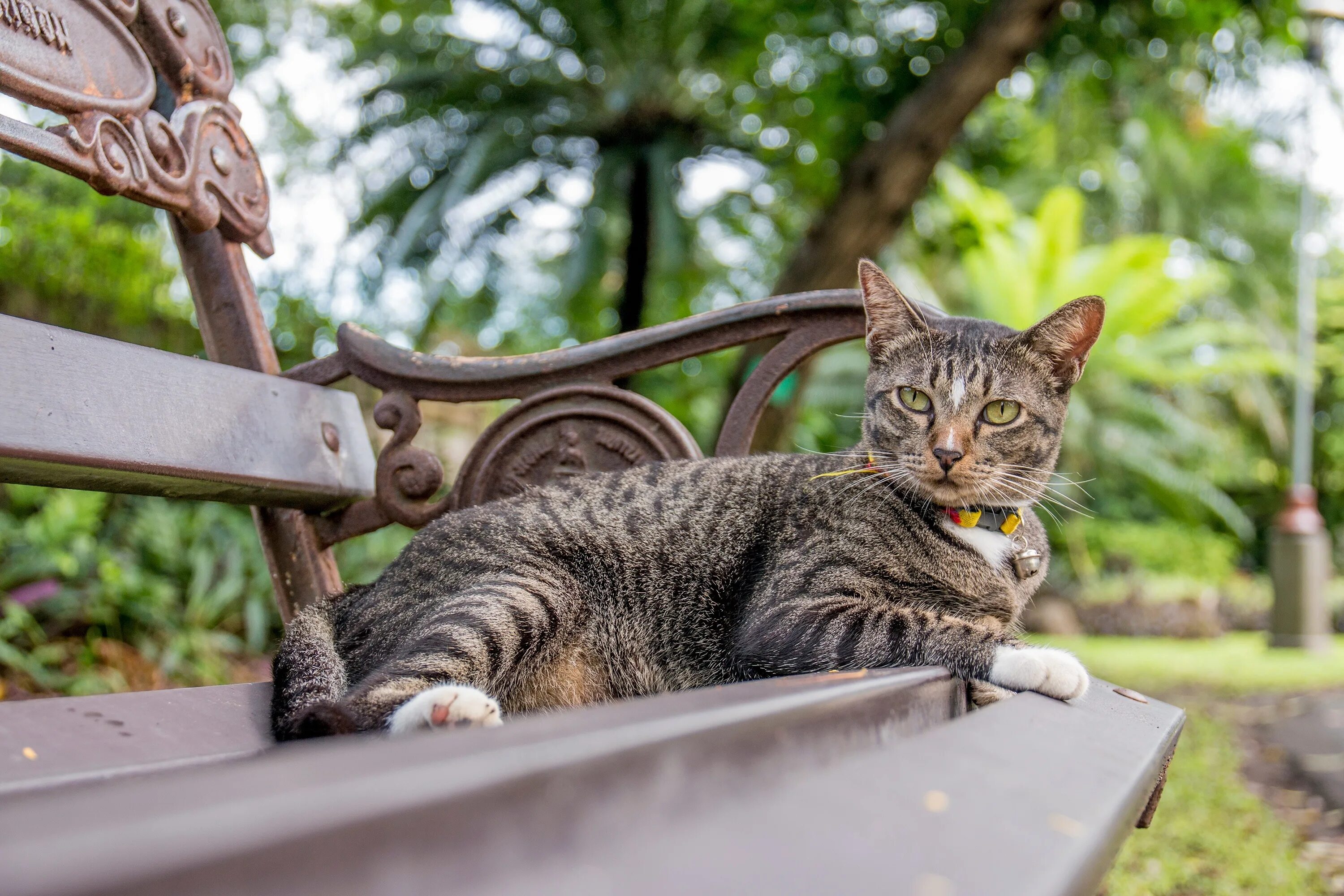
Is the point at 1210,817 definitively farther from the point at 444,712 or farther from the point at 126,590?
the point at 126,590

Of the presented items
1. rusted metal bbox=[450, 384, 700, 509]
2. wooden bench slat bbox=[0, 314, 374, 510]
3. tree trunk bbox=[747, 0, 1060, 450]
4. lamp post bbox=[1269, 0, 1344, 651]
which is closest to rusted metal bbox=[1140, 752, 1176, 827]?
rusted metal bbox=[450, 384, 700, 509]

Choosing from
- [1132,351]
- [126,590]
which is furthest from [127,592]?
[1132,351]

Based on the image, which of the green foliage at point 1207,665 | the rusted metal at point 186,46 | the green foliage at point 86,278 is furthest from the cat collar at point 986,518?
the green foliage at point 1207,665

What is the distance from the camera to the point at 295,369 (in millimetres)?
Answer: 2262

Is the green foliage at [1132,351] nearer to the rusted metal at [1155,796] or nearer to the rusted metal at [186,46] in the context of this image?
the rusted metal at [186,46]

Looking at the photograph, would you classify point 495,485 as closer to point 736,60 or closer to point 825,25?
point 825,25

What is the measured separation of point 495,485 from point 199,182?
0.91m

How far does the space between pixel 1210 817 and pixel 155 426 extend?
14.6 ft

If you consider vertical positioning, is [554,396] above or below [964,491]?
above

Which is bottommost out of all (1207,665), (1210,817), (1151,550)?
(1207,665)

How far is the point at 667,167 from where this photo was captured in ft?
26.5

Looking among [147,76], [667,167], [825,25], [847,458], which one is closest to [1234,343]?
[667,167]

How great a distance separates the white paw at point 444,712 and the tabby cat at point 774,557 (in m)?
0.22

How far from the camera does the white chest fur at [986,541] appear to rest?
2.06 metres
